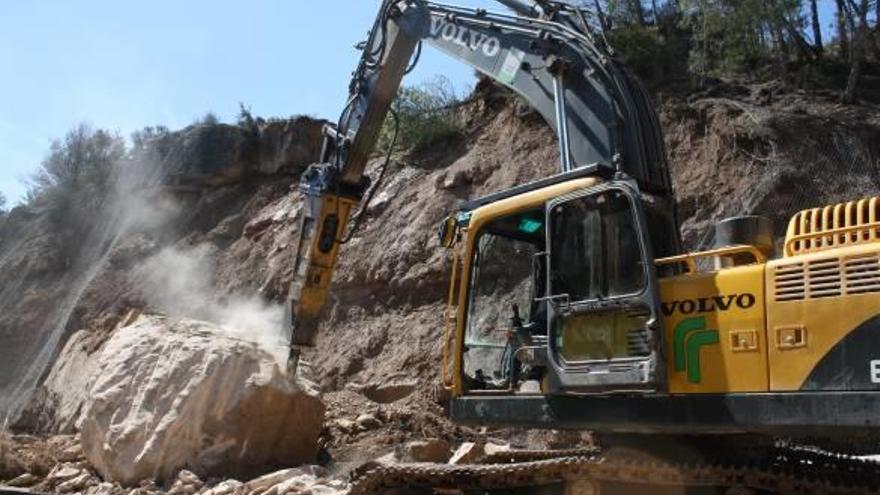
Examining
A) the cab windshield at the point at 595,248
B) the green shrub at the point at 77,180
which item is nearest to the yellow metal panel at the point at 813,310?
the cab windshield at the point at 595,248

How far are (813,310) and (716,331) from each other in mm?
525

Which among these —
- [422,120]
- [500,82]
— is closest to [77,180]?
[422,120]

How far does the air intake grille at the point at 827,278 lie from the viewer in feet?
14.1

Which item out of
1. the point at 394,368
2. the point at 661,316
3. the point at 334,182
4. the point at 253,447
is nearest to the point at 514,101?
the point at 394,368

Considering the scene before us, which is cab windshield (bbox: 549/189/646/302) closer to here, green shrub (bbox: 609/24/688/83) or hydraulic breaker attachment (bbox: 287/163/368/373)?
hydraulic breaker attachment (bbox: 287/163/368/373)

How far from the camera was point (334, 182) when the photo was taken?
982 centimetres

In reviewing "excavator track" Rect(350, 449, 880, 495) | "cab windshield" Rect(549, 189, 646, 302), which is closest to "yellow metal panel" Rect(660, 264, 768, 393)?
"cab windshield" Rect(549, 189, 646, 302)

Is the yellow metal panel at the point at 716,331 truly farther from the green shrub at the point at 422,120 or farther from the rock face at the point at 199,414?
the green shrub at the point at 422,120

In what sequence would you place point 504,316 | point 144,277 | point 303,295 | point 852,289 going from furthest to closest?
point 144,277 → point 303,295 → point 504,316 → point 852,289

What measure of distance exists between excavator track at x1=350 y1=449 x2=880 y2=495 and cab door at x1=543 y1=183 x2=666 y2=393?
1.58 feet

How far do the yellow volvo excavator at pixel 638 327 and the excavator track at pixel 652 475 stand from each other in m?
0.01

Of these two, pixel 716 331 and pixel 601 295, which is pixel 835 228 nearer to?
pixel 716 331

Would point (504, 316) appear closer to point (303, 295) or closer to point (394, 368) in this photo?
point (303, 295)

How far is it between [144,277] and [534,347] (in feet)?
58.9
